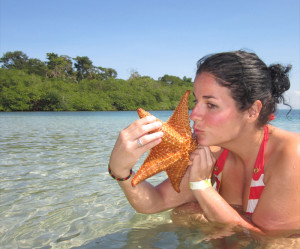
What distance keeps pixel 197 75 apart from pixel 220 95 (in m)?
0.29

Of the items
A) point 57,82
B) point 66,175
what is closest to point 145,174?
point 66,175

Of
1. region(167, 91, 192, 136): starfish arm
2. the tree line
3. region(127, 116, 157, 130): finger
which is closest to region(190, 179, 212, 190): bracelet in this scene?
region(167, 91, 192, 136): starfish arm

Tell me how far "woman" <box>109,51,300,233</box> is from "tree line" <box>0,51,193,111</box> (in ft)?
185

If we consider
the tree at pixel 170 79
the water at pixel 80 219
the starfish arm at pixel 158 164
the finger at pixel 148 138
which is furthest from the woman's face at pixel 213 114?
the tree at pixel 170 79

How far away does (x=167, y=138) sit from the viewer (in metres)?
2.22

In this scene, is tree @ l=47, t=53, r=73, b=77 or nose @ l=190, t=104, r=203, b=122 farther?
tree @ l=47, t=53, r=73, b=77

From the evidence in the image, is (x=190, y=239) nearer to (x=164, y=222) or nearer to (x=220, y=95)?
(x=164, y=222)

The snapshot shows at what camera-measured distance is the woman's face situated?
7.01ft

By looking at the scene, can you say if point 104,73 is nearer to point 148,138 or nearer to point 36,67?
point 36,67

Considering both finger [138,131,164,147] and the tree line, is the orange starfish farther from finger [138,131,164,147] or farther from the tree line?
the tree line

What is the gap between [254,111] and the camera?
2.24 meters

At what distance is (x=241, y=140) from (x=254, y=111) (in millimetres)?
306

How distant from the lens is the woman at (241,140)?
2.07m

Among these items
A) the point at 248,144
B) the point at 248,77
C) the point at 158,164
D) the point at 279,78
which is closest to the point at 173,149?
the point at 158,164
